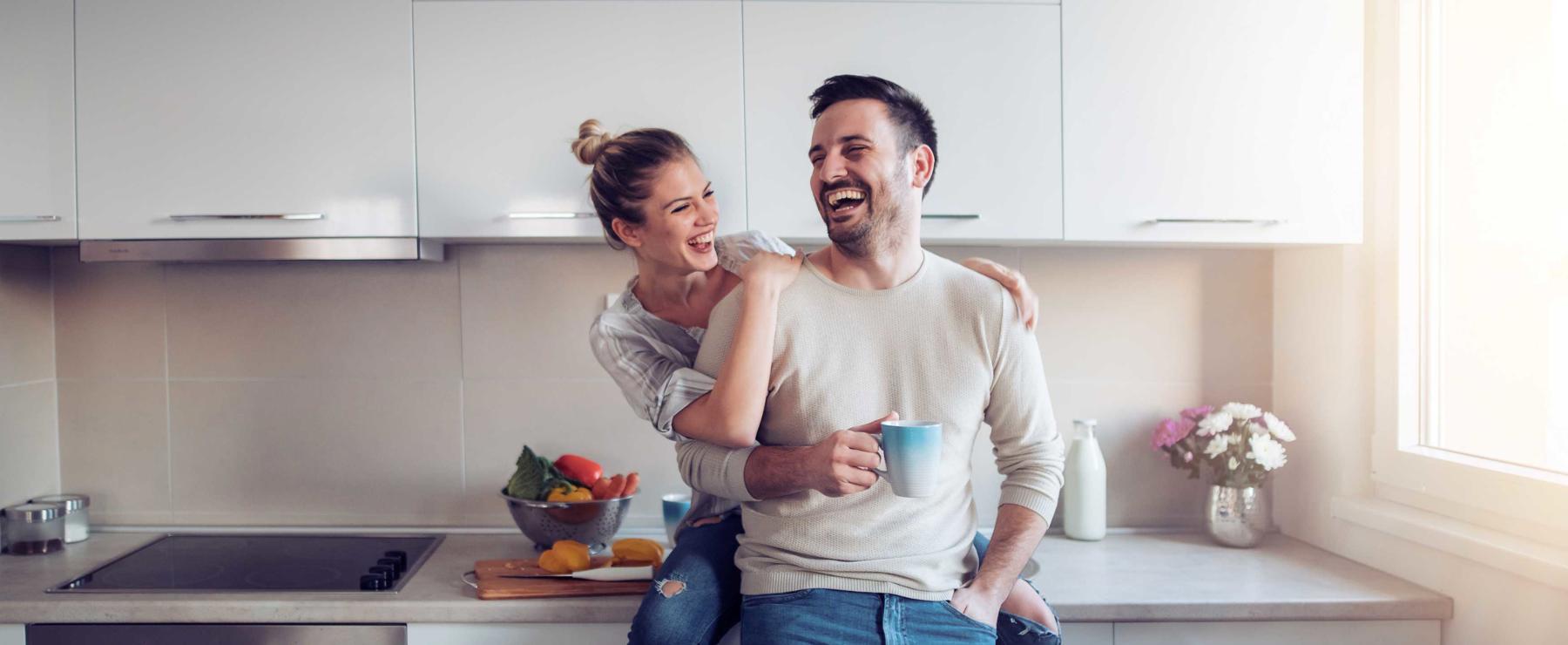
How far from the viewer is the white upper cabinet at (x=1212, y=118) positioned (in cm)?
202

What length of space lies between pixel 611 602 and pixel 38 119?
4.75 ft

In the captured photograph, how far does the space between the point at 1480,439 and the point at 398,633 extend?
1967mm

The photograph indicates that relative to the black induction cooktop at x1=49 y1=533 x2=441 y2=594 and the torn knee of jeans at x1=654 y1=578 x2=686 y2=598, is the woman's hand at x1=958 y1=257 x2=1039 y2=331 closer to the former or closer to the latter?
the torn knee of jeans at x1=654 y1=578 x2=686 y2=598

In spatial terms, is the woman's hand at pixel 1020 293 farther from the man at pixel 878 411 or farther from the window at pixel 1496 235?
the window at pixel 1496 235

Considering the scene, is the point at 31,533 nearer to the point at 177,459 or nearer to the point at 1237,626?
the point at 177,459

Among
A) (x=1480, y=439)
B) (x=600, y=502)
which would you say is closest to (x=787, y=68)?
(x=600, y=502)

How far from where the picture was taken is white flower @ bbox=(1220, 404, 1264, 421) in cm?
220

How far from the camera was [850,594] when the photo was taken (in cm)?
146

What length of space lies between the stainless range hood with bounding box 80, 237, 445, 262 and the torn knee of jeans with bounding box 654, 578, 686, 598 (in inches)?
34.2

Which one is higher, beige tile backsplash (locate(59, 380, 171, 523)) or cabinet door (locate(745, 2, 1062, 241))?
cabinet door (locate(745, 2, 1062, 241))

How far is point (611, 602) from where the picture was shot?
1.78 metres

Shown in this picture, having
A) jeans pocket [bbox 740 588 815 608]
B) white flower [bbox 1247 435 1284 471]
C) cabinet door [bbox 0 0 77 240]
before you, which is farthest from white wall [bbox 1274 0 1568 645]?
cabinet door [bbox 0 0 77 240]

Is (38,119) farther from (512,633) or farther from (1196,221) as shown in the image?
(1196,221)

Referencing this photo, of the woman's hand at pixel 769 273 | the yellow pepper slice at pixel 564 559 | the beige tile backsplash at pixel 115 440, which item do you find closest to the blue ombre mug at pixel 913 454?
the woman's hand at pixel 769 273
